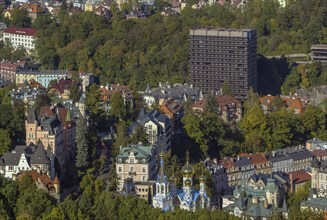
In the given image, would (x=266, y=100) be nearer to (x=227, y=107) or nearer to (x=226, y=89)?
(x=227, y=107)

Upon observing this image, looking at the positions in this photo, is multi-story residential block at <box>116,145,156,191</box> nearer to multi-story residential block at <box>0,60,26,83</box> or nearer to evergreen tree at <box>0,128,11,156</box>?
evergreen tree at <box>0,128,11,156</box>

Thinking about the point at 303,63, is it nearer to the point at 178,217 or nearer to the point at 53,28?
the point at 53,28

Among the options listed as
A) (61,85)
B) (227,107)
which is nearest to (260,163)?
(227,107)

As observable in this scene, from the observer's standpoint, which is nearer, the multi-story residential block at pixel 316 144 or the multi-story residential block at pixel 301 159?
the multi-story residential block at pixel 301 159

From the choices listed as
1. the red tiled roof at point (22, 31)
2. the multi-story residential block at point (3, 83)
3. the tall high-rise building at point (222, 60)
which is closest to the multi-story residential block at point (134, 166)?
the multi-story residential block at point (3, 83)

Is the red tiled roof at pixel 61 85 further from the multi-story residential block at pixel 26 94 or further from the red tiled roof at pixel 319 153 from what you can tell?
the red tiled roof at pixel 319 153

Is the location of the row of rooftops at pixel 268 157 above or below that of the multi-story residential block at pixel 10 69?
below
